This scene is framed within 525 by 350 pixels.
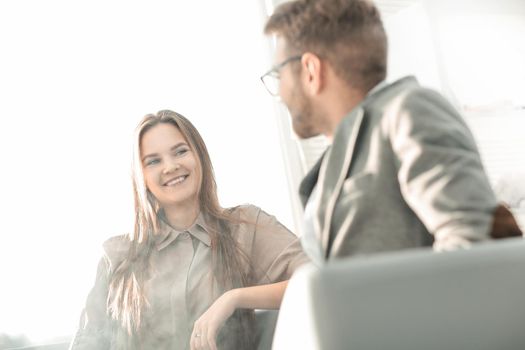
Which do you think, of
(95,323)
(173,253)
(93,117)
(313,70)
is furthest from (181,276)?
(313,70)

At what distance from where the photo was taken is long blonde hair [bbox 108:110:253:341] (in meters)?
1.94

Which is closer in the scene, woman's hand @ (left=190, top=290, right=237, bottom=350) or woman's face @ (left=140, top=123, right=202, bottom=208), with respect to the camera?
woman's hand @ (left=190, top=290, right=237, bottom=350)

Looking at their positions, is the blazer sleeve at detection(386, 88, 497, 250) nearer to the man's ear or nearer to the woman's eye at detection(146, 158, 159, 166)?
the man's ear

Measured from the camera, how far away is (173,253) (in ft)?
6.62

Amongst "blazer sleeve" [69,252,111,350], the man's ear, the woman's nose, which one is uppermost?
the man's ear

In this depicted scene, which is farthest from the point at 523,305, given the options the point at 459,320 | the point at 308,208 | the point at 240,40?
the point at 240,40

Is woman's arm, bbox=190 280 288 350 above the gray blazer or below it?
below

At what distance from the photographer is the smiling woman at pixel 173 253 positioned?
1922 millimetres

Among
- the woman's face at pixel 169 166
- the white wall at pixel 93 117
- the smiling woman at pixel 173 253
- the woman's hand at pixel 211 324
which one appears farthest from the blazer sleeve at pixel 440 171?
Answer: the white wall at pixel 93 117

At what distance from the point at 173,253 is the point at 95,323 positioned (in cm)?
30

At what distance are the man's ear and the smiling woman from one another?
32.1 inches

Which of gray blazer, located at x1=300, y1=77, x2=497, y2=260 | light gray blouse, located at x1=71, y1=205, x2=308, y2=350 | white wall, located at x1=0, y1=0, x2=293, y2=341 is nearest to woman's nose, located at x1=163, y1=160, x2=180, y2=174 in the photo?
light gray blouse, located at x1=71, y1=205, x2=308, y2=350

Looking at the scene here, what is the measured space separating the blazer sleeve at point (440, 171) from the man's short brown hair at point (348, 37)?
216 millimetres

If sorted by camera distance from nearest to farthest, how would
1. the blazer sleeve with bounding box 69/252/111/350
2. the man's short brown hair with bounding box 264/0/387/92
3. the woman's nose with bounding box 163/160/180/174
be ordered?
the man's short brown hair with bounding box 264/0/387/92 < the blazer sleeve with bounding box 69/252/111/350 < the woman's nose with bounding box 163/160/180/174
